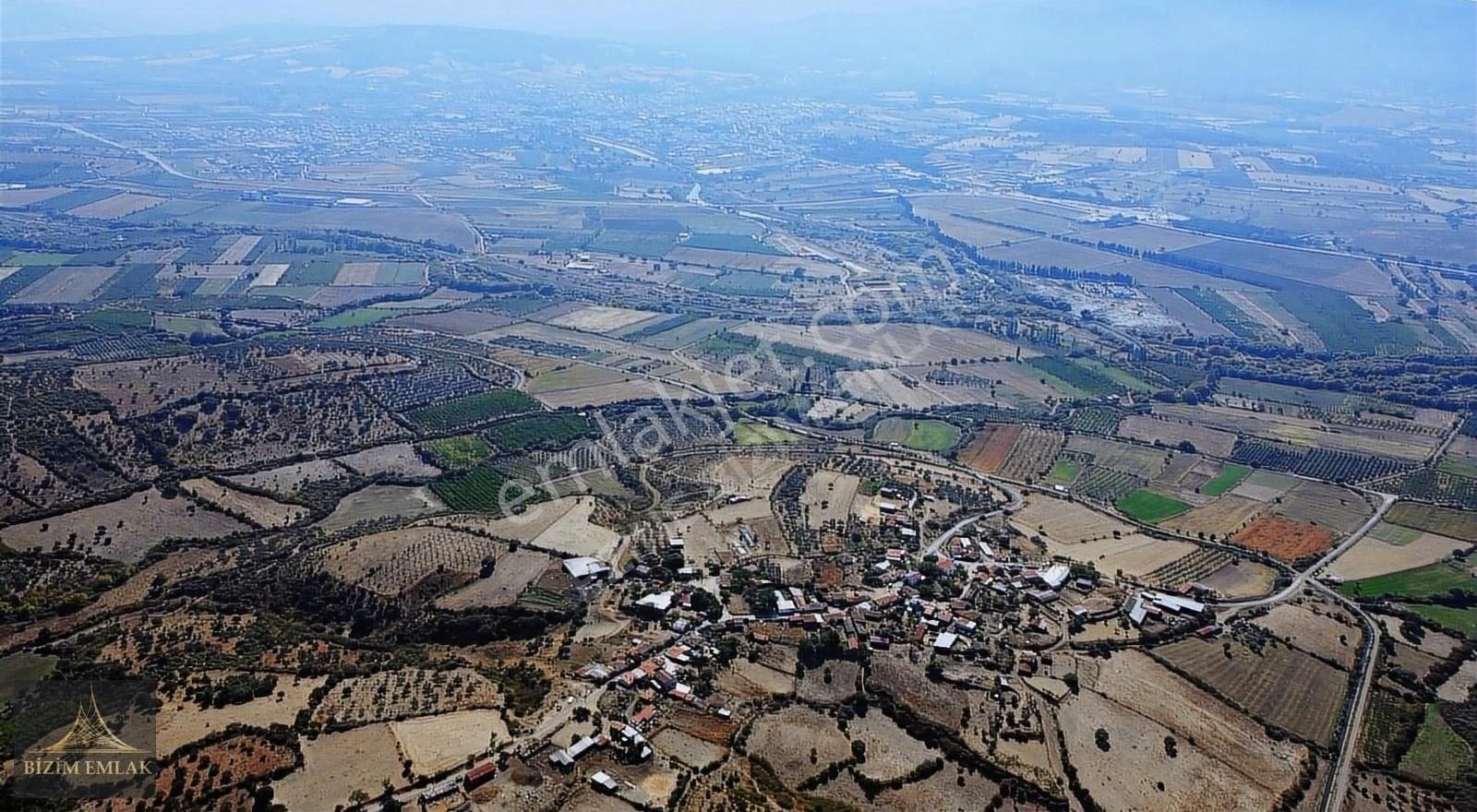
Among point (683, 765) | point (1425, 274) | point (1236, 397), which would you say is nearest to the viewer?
point (683, 765)

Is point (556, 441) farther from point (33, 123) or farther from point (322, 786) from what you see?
point (33, 123)

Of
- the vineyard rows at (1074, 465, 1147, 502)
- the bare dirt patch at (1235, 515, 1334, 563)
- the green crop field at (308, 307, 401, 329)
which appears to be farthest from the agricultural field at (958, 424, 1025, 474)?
the green crop field at (308, 307, 401, 329)

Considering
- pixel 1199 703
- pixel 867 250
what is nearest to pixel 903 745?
pixel 1199 703

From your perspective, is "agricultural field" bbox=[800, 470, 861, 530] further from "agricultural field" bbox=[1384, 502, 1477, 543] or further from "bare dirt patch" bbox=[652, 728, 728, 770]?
"agricultural field" bbox=[1384, 502, 1477, 543]

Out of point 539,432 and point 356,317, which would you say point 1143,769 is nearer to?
point 539,432

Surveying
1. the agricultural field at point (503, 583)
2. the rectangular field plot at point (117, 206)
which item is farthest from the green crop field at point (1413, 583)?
the rectangular field plot at point (117, 206)
